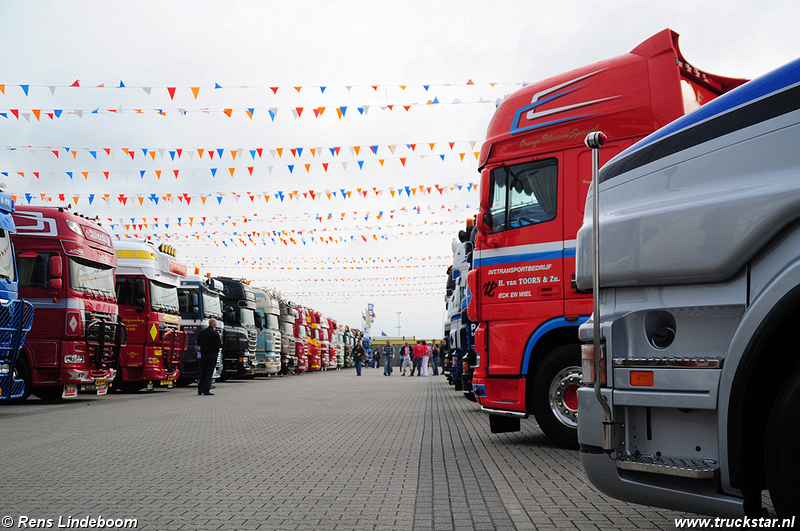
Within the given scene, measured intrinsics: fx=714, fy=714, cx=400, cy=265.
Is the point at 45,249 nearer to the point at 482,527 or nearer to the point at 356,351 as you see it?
the point at 482,527

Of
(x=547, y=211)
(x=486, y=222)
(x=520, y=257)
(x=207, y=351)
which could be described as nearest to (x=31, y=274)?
(x=207, y=351)

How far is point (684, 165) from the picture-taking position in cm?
352

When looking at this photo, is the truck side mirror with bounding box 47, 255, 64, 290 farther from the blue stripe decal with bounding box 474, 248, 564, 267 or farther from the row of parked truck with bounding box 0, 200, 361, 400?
the blue stripe decal with bounding box 474, 248, 564, 267

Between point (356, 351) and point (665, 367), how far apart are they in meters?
37.9

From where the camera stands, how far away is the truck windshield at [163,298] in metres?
18.9

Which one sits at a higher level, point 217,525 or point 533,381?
point 533,381

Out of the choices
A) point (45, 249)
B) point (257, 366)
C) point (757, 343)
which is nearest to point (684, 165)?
point (757, 343)

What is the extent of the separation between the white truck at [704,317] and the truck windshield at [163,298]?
16777mm

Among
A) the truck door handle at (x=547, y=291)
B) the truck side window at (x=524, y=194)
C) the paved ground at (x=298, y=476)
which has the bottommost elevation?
the paved ground at (x=298, y=476)

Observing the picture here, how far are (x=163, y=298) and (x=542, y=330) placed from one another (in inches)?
550

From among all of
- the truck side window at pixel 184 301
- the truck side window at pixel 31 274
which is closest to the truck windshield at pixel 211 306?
the truck side window at pixel 184 301

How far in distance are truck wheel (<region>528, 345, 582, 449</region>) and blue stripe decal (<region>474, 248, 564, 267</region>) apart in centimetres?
104

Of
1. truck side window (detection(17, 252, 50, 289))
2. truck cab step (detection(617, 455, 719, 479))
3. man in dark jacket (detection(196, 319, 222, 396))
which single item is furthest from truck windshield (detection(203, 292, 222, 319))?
truck cab step (detection(617, 455, 719, 479))

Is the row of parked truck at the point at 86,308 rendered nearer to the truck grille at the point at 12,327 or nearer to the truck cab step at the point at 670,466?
the truck grille at the point at 12,327
